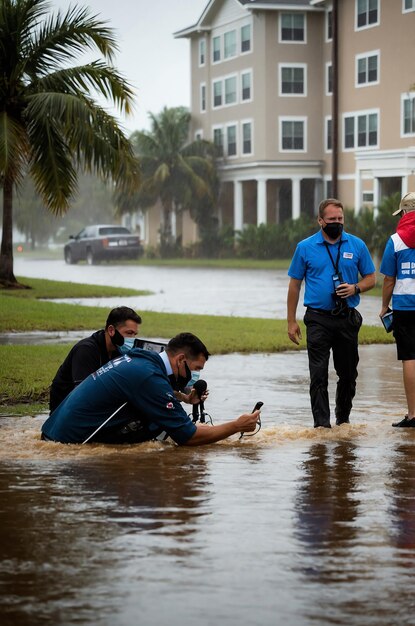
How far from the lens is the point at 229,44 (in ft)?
201

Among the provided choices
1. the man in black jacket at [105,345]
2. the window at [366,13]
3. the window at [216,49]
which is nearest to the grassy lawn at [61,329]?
the man in black jacket at [105,345]

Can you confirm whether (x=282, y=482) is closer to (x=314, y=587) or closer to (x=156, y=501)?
(x=156, y=501)

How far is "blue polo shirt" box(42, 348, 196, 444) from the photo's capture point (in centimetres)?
838

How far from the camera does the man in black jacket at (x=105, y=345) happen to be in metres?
9.08

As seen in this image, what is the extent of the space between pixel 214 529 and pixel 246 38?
54606 millimetres

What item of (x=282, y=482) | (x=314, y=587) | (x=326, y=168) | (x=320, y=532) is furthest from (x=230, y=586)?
(x=326, y=168)

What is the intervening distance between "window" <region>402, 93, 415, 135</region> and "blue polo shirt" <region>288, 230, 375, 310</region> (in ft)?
132

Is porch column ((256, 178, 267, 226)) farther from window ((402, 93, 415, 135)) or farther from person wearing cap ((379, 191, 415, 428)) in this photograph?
person wearing cap ((379, 191, 415, 428))

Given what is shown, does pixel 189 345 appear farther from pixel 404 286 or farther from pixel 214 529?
pixel 404 286

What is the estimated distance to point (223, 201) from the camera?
210 ft

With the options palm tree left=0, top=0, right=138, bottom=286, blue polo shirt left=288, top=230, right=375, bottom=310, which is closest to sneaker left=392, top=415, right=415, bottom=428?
blue polo shirt left=288, top=230, right=375, bottom=310

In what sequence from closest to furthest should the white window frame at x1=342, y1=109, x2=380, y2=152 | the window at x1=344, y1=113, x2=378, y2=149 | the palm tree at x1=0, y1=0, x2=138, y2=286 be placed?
the palm tree at x1=0, y1=0, x2=138, y2=286 → the white window frame at x1=342, y1=109, x2=380, y2=152 → the window at x1=344, y1=113, x2=378, y2=149

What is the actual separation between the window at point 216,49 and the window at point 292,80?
5894 millimetres

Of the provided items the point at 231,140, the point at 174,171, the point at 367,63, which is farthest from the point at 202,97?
the point at 367,63
